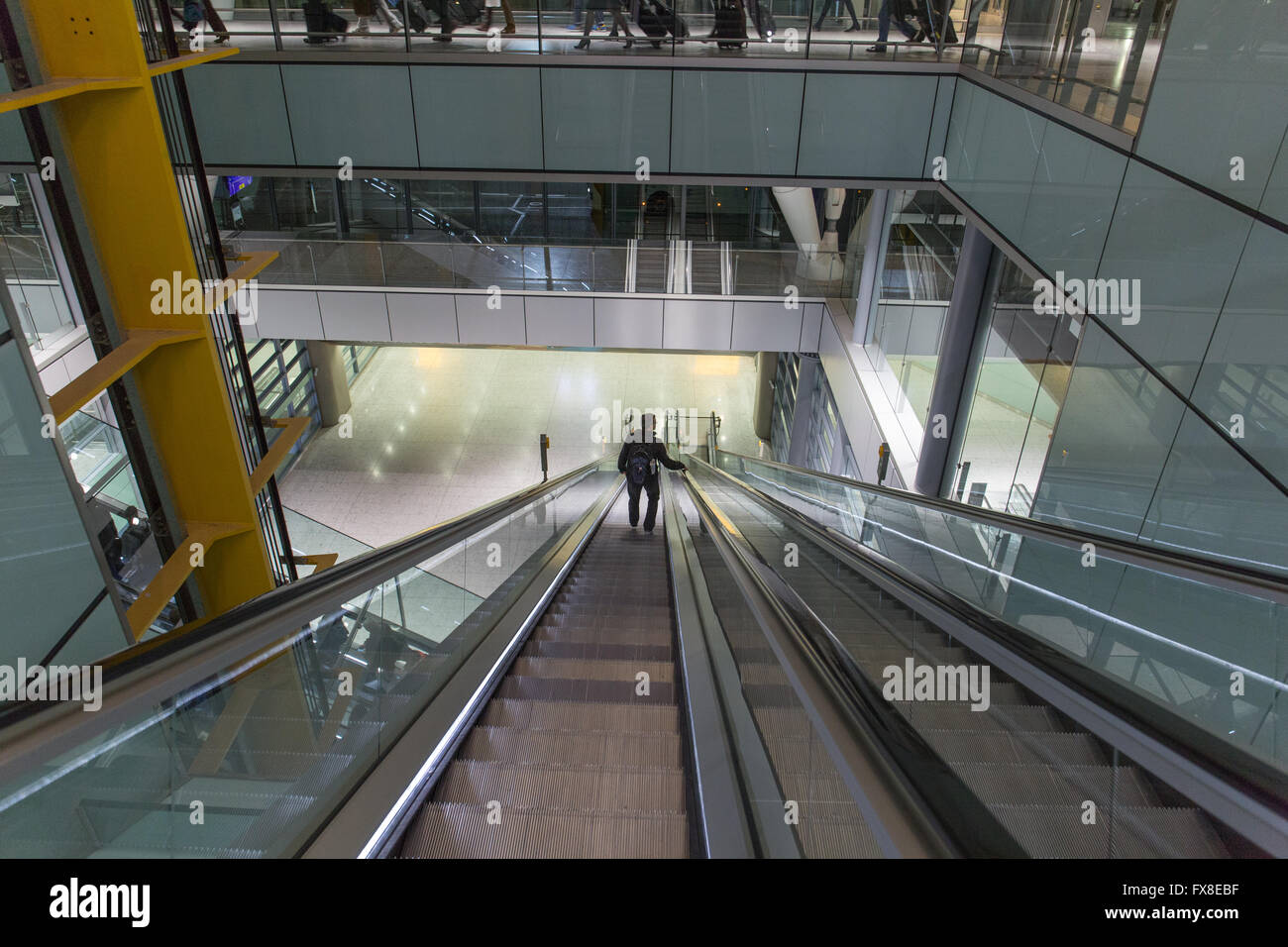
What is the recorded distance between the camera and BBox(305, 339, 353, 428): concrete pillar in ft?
60.4

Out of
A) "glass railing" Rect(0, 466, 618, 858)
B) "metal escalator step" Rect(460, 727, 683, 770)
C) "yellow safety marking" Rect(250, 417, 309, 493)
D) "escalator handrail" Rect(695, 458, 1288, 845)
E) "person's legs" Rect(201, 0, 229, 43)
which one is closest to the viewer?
"escalator handrail" Rect(695, 458, 1288, 845)

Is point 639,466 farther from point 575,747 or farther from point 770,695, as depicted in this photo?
point 770,695

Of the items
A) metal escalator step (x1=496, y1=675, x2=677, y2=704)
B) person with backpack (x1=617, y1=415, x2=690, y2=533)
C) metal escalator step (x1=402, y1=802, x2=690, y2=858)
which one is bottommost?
person with backpack (x1=617, y1=415, x2=690, y2=533)

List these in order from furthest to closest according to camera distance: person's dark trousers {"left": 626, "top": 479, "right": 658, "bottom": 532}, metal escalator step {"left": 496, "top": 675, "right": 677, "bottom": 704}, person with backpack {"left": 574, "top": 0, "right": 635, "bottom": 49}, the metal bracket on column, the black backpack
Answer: person with backpack {"left": 574, "top": 0, "right": 635, "bottom": 49} < person's dark trousers {"left": 626, "top": 479, "right": 658, "bottom": 532} < the black backpack < the metal bracket on column < metal escalator step {"left": 496, "top": 675, "right": 677, "bottom": 704}

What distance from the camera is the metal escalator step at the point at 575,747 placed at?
3.00 meters

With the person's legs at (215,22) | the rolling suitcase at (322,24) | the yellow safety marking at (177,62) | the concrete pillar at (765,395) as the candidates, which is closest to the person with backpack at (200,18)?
the person's legs at (215,22)

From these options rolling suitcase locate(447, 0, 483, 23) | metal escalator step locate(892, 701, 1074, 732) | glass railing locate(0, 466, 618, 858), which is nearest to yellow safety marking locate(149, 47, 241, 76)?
glass railing locate(0, 466, 618, 858)

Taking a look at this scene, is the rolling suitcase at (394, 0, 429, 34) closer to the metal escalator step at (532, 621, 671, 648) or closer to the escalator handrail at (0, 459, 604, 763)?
the metal escalator step at (532, 621, 671, 648)

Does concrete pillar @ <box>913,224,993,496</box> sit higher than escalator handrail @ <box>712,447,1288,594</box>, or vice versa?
escalator handrail @ <box>712,447,1288,594</box>

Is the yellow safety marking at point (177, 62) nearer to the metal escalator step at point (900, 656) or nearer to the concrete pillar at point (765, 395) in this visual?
the metal escalator step at point (900, 656)

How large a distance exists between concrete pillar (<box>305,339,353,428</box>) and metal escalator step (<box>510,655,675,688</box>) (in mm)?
16422

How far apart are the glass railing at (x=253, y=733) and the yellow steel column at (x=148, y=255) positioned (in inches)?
102

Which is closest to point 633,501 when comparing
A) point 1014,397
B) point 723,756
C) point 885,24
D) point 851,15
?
point 1014,397
